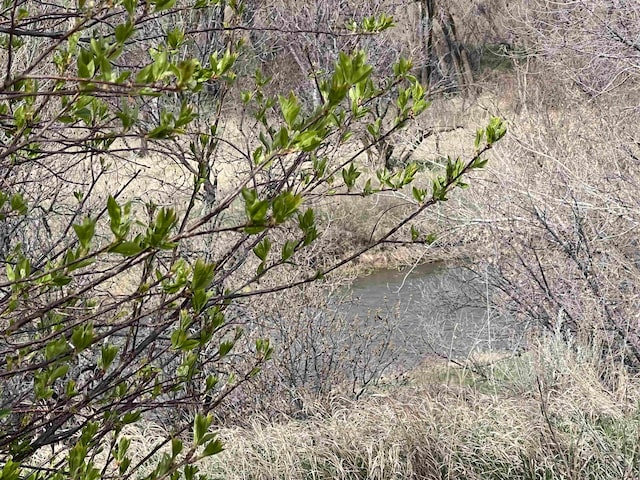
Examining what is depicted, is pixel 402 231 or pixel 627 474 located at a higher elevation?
pixel 627 474

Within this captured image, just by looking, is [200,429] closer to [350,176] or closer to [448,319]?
[350,176]

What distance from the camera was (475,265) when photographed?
361 inches

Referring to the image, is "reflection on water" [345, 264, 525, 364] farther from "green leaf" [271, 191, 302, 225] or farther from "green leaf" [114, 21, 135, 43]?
"green leaf" [114, 21, 135, 43]

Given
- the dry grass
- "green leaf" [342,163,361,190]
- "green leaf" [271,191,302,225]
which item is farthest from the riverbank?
"green leaf" [271,191,302,225]

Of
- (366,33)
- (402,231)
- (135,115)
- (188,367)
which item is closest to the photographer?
(135,115)

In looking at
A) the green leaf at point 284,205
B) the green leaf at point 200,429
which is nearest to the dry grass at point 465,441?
the green leaf at point 200,429

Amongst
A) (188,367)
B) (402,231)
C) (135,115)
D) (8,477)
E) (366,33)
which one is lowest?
(402,231)

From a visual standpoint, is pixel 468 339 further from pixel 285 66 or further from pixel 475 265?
pixel 285 66

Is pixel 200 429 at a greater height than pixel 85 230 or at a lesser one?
lesser

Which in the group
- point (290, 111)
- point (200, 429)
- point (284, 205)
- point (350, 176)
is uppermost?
point (290, 111)

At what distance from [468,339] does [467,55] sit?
1296 cm

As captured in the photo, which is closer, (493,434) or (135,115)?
(135,115)

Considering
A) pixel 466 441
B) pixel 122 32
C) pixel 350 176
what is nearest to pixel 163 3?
pixel 122 32

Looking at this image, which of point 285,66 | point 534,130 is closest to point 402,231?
point 534,130
